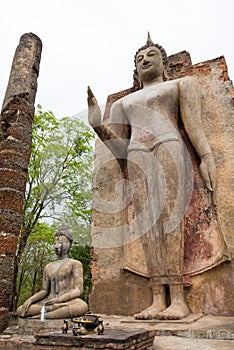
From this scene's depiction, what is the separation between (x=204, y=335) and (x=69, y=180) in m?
13.0

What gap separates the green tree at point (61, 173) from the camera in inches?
584

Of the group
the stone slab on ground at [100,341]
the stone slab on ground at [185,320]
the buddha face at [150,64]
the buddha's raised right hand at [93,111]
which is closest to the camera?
the stone slab on ground at [100,341]

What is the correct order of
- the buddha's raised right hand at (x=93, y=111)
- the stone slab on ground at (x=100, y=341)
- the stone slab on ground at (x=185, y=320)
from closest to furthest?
the stone slab on ground at (x=100, y=341), the stone slab on ground at (x=185, y=320), the buddha's raised right hand at (x=93, y=111)

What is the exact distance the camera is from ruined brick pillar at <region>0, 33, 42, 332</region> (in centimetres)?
506

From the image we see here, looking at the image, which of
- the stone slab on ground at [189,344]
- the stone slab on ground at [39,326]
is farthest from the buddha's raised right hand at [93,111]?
the stone slab on ground at [189,344]

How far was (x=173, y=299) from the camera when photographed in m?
4.21

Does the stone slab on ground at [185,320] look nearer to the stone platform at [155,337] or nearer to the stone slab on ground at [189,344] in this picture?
the stone platform at [155,337]

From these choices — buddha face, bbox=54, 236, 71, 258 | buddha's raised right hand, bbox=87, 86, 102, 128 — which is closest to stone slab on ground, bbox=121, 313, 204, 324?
buddha face, bbox=54, 236, 71, 258

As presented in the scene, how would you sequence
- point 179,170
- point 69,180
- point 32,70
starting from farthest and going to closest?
point 69,180 < point 32,70 < point 179,170

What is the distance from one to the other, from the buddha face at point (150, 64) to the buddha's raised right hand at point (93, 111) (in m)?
1.20

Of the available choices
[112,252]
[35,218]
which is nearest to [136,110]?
[112,252]

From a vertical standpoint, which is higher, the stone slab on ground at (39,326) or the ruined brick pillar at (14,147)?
the ruined brick pillar at (14,147)

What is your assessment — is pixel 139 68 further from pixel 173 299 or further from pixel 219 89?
pixel 173 299

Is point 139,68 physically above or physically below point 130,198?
above
